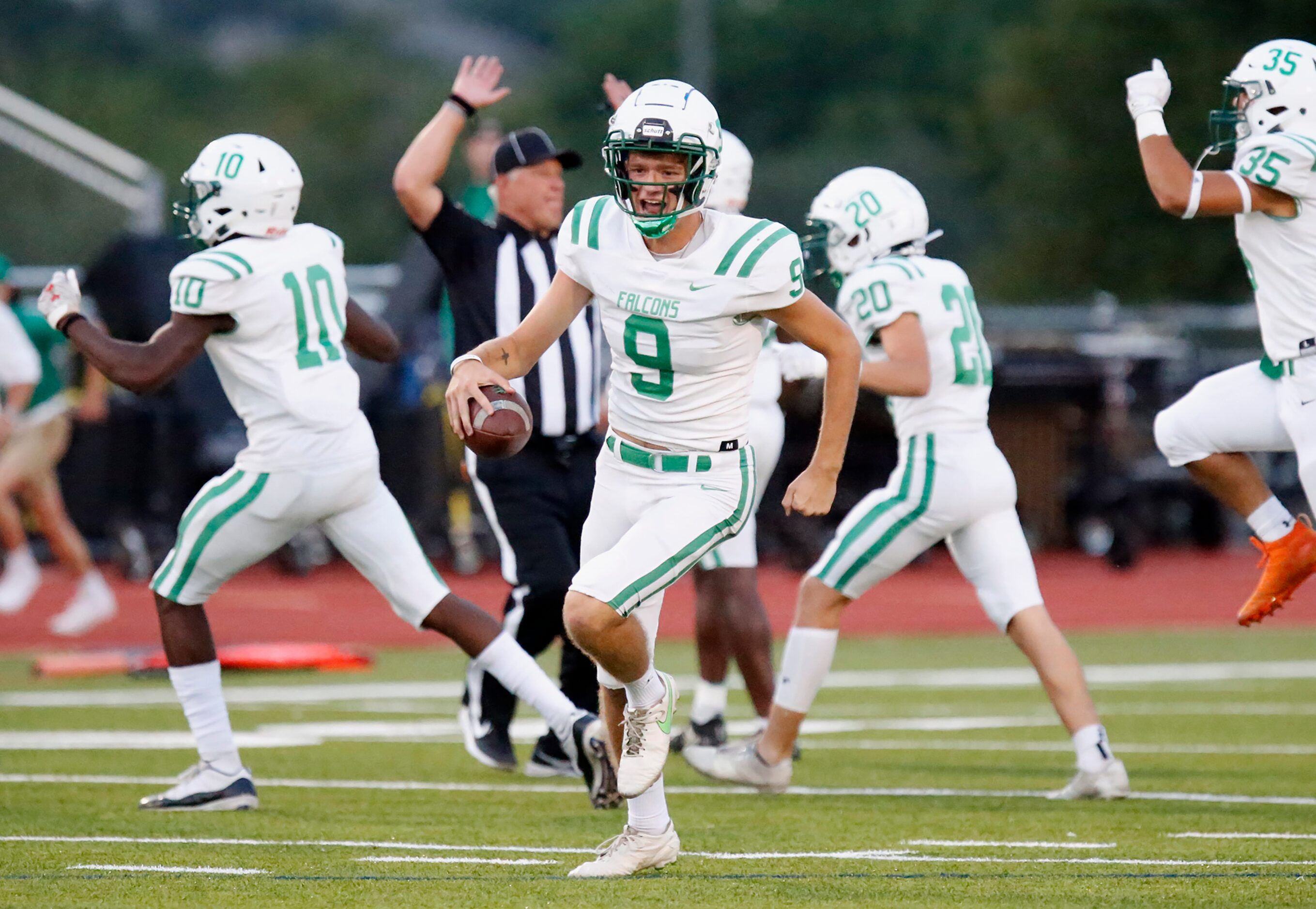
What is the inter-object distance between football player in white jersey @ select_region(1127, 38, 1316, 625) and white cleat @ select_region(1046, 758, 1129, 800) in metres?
0.67

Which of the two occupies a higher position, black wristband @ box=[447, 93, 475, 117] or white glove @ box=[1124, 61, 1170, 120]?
black wristband @ box=[447, 93, 475, 117]

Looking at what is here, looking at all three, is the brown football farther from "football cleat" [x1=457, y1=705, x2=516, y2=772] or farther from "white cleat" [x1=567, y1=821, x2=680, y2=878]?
"football cleat" [x1=457, y1=705, x2=516, y2=772]

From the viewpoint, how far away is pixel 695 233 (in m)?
5.18

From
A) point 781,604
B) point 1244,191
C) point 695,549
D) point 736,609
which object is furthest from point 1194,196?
point 781,604

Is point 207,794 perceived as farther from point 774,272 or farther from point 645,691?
point 774,272

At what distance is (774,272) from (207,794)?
2.49m

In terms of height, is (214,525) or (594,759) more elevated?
(214,525)

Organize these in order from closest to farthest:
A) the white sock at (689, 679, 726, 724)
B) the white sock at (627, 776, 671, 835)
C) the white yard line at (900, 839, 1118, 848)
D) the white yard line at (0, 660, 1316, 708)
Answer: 1. the white sock at (627, 776, 671, 835)
2. the white yard line at (900, 839, 1118, 848)
3. the white sock at (689, 679, 726, 724)
4. the white yard line at (0, 660, 1316, 708)

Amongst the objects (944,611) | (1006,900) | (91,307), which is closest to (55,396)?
(91,307)

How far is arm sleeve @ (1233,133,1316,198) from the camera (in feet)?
20.1

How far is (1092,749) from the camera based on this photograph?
6445 millimetres

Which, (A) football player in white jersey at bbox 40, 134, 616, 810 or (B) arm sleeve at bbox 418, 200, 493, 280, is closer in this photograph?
(A) football player in white jersey at bbox 40, 134, 616, 810

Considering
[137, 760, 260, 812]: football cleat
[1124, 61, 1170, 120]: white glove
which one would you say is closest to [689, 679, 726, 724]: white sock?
[137, 760, 260, 812]: football cleat

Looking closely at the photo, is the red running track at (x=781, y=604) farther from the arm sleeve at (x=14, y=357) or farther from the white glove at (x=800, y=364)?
the white glove at (x=800, y=364)
